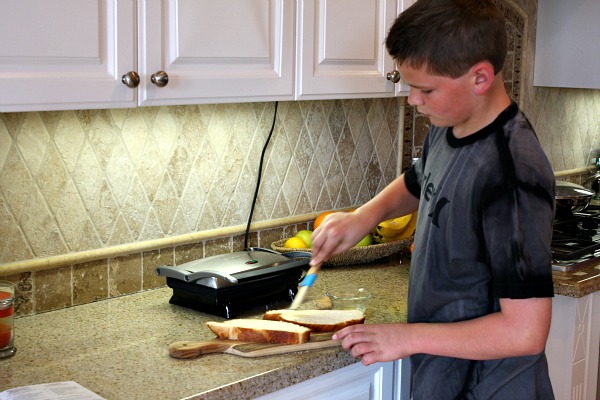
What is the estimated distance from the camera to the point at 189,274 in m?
2.02

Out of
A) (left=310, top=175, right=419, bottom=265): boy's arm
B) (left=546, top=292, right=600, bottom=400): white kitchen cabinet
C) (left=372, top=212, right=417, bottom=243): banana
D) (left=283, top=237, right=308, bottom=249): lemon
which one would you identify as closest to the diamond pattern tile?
(left=283, top=237, right=308, bottom=249): lemon

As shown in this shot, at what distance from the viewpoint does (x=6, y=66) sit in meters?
1.52

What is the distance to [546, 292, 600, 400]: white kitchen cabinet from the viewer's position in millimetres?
2463

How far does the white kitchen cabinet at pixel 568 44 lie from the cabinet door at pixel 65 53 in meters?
2.15

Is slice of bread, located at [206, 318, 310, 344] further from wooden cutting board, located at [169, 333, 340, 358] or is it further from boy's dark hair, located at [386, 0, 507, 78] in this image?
boy's dark hair, located at [386, 0, 507, 78]

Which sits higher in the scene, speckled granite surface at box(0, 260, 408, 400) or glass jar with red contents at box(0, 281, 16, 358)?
glass jar with red contents at box(0, 281, 16, 358)

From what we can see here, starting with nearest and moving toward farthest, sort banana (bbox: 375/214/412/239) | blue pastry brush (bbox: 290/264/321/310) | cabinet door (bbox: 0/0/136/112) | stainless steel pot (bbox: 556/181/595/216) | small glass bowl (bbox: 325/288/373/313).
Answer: cabinet door (bbox: 0/0/136/112)
blue pastry brush (bbox: 290/264/321/310)
small glass bowl (bbox: 325/288/373/313)
banana (bbox: 375/214/412/239)
stainless steel pot (bbox: 556/181/595/216)

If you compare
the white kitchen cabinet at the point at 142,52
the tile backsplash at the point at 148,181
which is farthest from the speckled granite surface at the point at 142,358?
the white kitchen cabinet at the point at 142,52

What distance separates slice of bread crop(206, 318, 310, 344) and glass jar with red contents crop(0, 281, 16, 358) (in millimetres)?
403

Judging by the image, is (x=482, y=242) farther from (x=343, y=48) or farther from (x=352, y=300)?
(x=343, y=48)

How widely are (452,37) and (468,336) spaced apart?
0.56 m

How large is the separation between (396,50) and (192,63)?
1.56 feet

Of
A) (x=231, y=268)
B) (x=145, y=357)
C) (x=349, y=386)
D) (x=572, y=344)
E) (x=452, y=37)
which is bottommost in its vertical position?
(x=572, y=344)

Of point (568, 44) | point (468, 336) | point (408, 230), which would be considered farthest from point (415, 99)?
point (568, 44)
